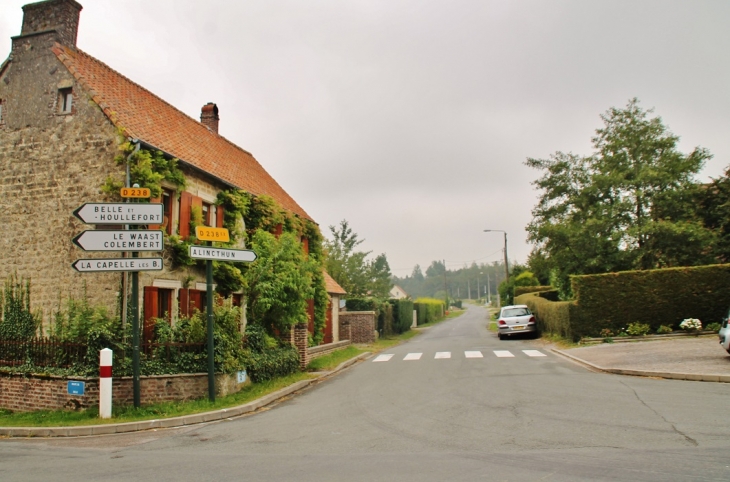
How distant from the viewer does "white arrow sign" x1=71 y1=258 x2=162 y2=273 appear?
11.1m

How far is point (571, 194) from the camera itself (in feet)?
97.8

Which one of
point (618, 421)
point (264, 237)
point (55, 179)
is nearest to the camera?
point (618, 421)

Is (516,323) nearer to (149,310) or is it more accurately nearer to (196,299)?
(196,299)

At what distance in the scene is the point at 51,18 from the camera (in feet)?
51.0

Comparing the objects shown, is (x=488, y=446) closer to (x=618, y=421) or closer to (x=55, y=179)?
(x=618, y=421)

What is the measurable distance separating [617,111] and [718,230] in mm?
7901

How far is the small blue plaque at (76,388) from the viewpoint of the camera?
11.5m

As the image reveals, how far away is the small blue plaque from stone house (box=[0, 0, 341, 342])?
7.51ft

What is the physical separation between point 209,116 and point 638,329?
18939mm

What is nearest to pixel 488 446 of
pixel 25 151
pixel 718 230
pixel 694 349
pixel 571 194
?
pixel 694 349

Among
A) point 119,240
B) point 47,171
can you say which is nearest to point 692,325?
point 119,240

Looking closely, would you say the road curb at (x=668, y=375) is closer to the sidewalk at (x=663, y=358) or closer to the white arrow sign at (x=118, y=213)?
the sidewalk at (x=663, y=358)

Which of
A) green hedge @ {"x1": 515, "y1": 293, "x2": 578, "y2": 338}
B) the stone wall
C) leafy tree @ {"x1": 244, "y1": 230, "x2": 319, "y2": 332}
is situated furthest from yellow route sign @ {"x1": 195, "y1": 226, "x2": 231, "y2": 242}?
green hedge @ {"x1": 515, "y1": 293, "x2": 578, "y2": 338}

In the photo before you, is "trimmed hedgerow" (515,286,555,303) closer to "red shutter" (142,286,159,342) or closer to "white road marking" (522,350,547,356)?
"white road marking" (522,350,547,356)
